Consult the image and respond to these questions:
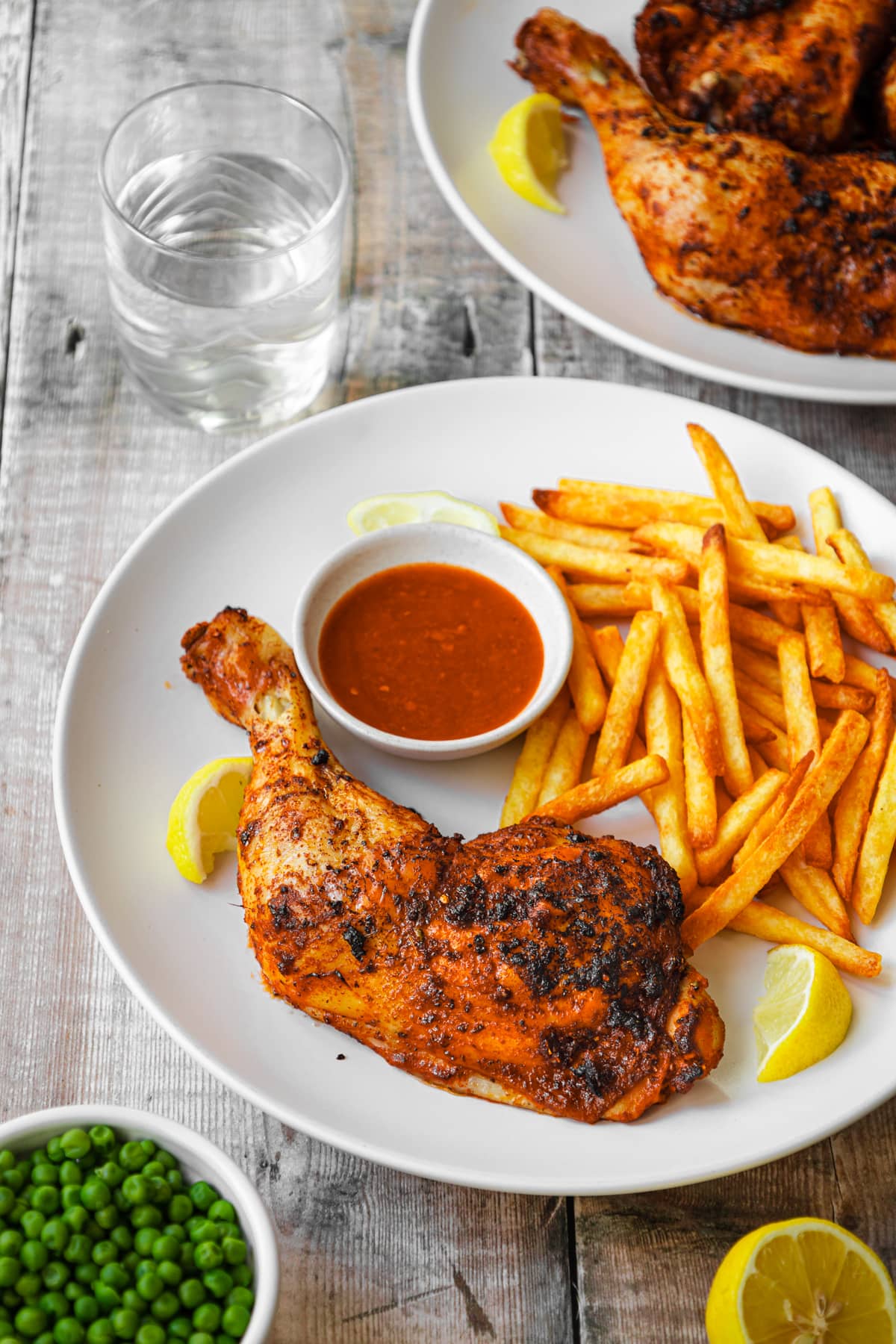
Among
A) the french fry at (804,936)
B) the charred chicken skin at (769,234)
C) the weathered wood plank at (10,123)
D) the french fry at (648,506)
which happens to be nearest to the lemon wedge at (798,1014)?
the french fry at (804,936)

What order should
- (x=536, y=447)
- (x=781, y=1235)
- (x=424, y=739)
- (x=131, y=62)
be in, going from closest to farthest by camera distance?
(x=781, y=1235)
(x=424, y=739)
(x=536, y=447)
(x=131, y=62)

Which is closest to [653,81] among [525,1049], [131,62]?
[131,62]

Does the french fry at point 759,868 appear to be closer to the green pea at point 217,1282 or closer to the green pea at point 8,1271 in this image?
the green pea at point 217,1282

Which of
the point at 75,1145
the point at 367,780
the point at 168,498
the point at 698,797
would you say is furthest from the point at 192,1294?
the point at 168,498

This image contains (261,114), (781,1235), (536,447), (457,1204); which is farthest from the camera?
(261,114)

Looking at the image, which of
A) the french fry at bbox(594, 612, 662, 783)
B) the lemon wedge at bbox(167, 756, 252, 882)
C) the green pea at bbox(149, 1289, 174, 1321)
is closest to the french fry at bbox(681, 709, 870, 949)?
the french fry at bbox(594, 612, 662, 783)

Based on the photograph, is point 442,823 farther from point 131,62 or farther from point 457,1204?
point 131,62

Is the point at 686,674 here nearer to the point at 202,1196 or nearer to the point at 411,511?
the point at 411,511
